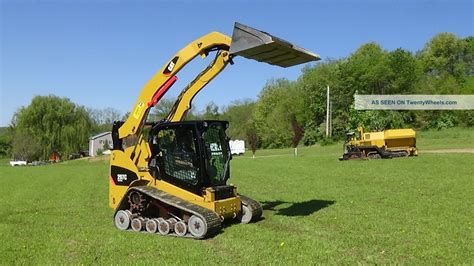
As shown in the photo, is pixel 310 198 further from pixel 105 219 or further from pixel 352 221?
pixel 105 219

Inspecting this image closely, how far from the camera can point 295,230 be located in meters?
10.0

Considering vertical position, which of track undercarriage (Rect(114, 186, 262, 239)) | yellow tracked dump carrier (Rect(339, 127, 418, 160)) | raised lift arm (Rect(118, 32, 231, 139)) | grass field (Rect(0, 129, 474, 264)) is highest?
raised lift arm (Rect(118, 32, 231, 139))

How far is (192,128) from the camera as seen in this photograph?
10.3m

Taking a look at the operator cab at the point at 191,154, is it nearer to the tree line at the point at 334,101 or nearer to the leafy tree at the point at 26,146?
the tree line at the point at 334,101

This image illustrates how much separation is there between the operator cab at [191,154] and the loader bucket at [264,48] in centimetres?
169

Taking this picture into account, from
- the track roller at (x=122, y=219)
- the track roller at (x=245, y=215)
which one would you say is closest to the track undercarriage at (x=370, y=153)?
the track roller at (x=245, y=215)

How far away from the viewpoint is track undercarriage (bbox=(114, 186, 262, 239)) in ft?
31.2

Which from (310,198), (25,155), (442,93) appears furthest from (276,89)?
(310,198)

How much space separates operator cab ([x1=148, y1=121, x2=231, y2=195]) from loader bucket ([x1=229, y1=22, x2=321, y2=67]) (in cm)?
169

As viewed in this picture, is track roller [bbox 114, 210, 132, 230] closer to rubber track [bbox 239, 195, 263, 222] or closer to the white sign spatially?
rubber track [bbox 239, 195, 263, 222]

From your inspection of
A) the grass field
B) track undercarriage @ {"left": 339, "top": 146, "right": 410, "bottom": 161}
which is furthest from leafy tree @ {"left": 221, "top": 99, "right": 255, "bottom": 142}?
the grass field

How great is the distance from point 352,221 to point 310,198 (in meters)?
4.40

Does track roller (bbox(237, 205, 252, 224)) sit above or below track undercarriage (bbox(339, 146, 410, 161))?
below

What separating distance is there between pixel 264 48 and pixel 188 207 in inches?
136
